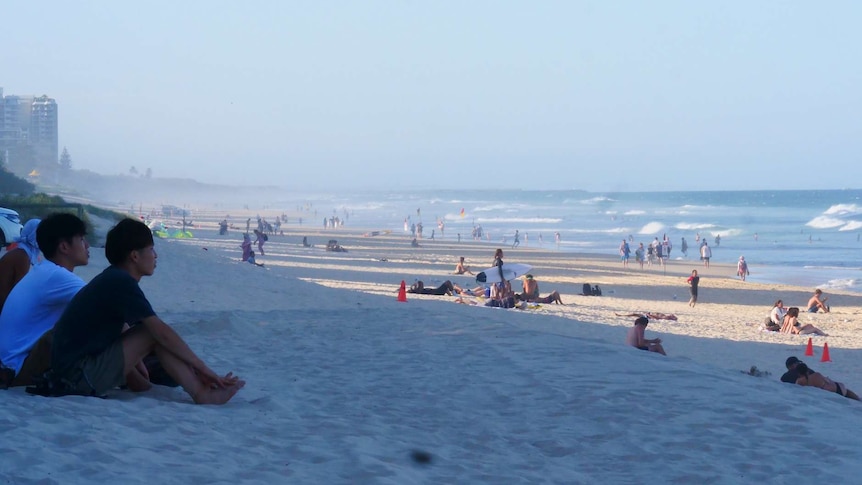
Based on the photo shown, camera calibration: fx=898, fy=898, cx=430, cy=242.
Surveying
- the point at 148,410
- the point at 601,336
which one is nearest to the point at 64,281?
the point at 148,410

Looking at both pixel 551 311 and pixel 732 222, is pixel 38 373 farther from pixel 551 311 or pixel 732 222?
pixel 732 222

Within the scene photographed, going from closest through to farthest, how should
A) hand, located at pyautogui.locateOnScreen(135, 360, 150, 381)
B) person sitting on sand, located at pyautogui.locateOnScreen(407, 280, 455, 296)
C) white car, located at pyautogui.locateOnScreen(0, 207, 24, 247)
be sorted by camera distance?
hand, located at pyautogui.locateOnScreen(135, 360, 150, 381) → white car, located at pyautogui.locateOnScreen(0, 207, 24, 247) → person sitting on sand, located at pyautogui.locateOnScreen(407, 280, 455, 296)

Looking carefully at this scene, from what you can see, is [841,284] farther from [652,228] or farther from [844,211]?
[844,211]

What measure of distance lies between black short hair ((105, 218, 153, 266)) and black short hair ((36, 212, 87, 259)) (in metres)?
0.30

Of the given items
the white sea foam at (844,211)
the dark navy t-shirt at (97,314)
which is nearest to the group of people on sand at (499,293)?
the dark navy t-shirt at (97,314)

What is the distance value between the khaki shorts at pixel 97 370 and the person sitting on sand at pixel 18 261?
3.66ft

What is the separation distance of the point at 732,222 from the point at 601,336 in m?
68.1

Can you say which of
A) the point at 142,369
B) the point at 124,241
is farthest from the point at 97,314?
the point at 142,369

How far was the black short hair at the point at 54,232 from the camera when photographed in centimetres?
594

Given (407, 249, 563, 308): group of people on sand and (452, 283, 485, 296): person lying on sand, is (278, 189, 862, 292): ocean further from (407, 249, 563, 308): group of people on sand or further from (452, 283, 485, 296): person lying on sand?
(452, 283, 485, 296): person lying on sand

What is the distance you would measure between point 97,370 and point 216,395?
0.79m

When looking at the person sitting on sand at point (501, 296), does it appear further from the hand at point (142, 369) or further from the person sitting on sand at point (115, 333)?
the person sitting on sand at point (115, 333)

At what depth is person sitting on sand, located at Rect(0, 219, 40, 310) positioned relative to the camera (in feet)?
21.3

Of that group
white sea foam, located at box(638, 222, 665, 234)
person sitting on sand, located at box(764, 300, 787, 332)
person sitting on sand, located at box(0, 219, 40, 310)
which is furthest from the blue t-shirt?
white sea foam, located at box(638, 222, 665, 234)
